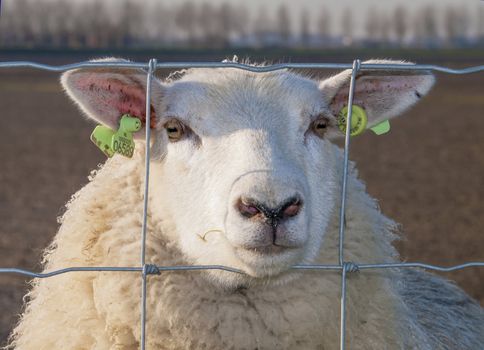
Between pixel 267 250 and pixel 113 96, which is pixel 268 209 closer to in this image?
pixel 267 250

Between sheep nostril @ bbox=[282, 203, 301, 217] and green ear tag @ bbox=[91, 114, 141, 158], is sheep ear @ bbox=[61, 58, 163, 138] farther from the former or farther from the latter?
sheep nostril @ bbox=[282, 203, 301, 217]

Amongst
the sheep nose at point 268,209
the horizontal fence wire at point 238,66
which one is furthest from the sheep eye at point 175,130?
the sheep nose at point 268,209

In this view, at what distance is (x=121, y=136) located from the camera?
313 cm

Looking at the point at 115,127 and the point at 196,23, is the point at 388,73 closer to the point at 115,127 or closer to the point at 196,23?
the point at 115,127

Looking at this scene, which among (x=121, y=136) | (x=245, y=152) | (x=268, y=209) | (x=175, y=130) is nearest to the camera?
(x=268, y=209)

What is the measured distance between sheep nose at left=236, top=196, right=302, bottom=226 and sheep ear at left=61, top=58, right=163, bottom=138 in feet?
2.42

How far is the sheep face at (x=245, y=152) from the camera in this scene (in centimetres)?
275

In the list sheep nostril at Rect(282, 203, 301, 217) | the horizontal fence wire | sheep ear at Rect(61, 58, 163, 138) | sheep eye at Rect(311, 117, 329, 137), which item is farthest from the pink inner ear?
sheep nostril at Rect(282, 203, 301, 217)

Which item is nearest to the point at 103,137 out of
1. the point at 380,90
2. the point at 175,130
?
the point at 175,130

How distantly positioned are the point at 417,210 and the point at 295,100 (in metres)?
7.34

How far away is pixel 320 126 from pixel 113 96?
869 mm

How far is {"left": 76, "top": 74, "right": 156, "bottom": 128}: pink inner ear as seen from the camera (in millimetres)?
3098

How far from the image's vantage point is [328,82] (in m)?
3.39

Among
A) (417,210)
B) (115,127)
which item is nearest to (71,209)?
(115,127)
